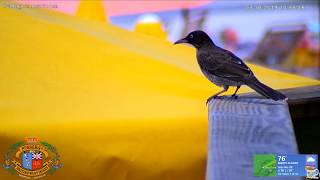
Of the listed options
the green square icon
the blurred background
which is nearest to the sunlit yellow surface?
the green square icon

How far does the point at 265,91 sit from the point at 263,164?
235 millimetres

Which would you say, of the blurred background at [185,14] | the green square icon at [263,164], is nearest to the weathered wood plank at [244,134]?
the green square icon at [263,164]

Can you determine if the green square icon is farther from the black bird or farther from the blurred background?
the blurred background

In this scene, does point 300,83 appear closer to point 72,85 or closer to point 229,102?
point 229,102

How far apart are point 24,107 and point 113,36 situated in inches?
18.1

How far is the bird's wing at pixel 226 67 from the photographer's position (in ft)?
4.75

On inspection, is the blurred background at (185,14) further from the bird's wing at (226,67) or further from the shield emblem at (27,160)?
the shield emblem at (27,160)

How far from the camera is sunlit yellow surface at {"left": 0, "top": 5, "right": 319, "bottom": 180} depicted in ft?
3.96

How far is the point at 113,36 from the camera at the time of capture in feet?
5.17

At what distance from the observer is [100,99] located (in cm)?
132

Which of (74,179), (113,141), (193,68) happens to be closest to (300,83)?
(193,68)

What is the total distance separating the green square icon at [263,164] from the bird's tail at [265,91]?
18 cm
